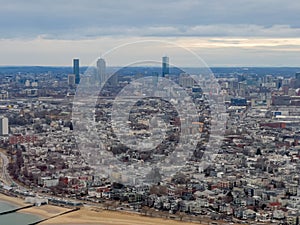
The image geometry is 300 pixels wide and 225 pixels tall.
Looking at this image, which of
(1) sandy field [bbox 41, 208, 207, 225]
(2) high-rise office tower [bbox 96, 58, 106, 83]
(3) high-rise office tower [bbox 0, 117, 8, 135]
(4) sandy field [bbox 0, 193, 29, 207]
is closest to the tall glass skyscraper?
(2) high-rise office tower [bbox 96, 58, 106, 83]

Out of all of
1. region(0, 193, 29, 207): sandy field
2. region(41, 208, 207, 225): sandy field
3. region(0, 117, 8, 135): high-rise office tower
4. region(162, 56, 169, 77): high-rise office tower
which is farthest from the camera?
region(0, 117, 8, 135): high-rise office tower

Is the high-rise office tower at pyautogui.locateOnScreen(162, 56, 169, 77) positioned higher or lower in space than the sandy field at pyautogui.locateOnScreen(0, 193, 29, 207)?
higher

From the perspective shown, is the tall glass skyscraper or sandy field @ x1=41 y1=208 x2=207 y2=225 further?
the tall glass skyscraper

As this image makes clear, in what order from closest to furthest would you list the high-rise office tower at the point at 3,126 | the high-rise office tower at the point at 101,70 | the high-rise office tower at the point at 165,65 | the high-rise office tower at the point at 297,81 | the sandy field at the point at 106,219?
the high-rise office tower at the point at 165,65 → the sandy field at the point at 106,219 → the high-rise office tower at the point at 101,70 → the high-rise office tower at the point at 3,126 → the high-rise office tower at the point at 297,81

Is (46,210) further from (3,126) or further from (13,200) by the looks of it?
(3,126)

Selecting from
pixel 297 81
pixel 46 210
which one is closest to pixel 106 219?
pixel 46 210

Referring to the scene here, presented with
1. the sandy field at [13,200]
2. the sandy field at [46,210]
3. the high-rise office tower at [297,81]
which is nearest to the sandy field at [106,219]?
the sandy field at [46,210]

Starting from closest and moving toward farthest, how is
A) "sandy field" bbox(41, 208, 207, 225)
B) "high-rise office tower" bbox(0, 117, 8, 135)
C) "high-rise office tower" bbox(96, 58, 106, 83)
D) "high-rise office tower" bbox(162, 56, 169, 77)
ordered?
"high-rise office tower" bbox(162, 56, 169, 77)
"sandy field" bbox(41, 208, 207, 225)
"high-rise office tower" bbox(96, 58, 106, 83)
"high-rise office tower" bbox(0, 117, 8, 135)

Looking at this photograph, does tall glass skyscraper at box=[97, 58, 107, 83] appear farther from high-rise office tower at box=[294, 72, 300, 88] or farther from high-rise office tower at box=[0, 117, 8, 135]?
high-rise office tower at box=[294, 72, 300, 88]

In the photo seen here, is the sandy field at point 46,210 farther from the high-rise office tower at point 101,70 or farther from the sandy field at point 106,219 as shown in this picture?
the high-rise office tower at point 101,70
